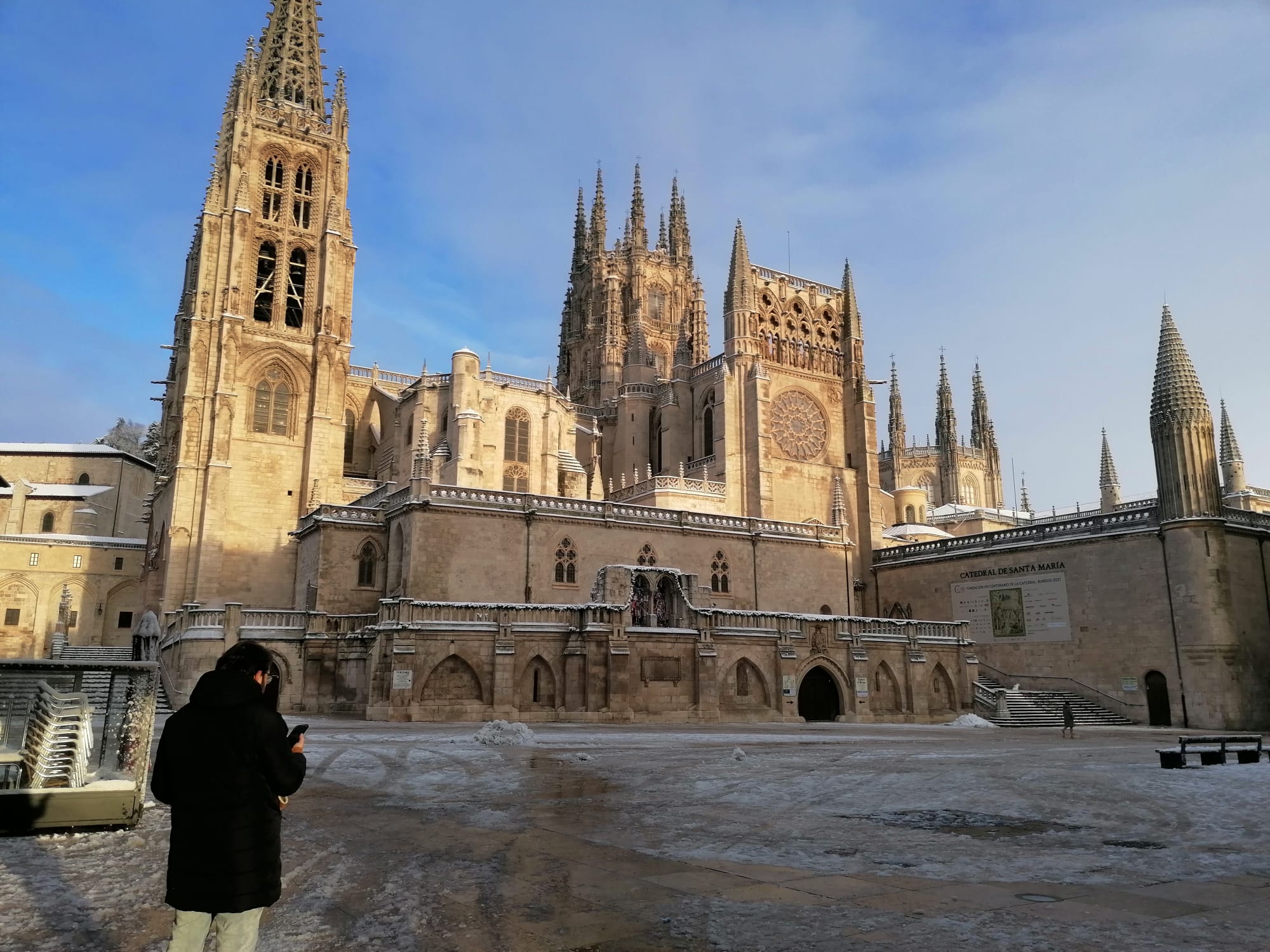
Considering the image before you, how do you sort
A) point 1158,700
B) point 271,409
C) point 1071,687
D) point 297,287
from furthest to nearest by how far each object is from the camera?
point 297,287, point 271,409, point 1071,687, point 1158,700

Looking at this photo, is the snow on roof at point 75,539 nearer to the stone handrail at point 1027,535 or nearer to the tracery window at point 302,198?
the tracery window at point 302,198

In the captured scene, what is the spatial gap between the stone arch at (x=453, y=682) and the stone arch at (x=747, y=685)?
8761 mm

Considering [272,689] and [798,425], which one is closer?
[272,689]

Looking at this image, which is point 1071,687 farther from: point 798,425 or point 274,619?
point 274,619

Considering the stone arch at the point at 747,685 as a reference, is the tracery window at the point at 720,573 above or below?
above

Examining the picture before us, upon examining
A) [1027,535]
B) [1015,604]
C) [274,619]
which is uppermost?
[1027,535]

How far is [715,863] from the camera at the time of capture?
778 cm

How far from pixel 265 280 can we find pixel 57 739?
45784mm

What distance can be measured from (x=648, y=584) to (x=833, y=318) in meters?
26.4

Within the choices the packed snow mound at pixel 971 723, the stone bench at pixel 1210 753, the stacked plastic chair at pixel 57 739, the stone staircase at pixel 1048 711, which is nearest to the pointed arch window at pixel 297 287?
the packed snow mound at pixel 971 723

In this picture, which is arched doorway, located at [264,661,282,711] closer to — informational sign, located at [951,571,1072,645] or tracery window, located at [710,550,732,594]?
tracery window, located at [710,550,732,594]

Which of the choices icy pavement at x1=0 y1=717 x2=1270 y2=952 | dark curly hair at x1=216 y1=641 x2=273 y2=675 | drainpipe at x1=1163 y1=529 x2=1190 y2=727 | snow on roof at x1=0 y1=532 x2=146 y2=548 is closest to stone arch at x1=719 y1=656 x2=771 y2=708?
drainpipe at x1=1163 y1=529 x2=1190 y2=727

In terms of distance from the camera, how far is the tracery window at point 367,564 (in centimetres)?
3584

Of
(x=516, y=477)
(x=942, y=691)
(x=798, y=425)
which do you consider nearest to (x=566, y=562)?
(x=516, y=477)
